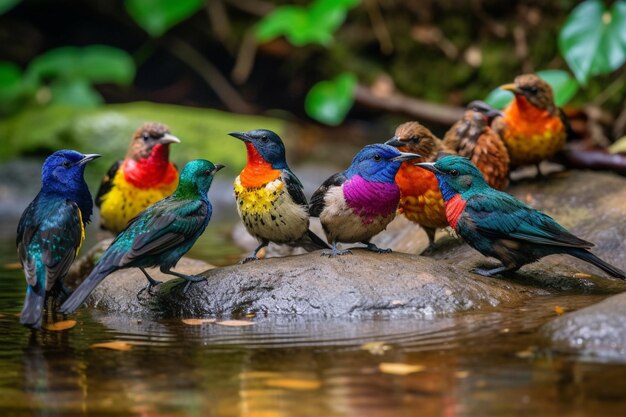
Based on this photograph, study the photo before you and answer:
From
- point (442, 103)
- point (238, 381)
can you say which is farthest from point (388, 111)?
point (238, 381)

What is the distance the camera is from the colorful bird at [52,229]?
5203 mm

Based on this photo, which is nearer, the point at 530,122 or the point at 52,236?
the point at 52,236

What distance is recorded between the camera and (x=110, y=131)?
12078mm

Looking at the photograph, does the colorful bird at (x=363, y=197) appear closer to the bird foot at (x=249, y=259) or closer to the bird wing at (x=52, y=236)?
the bird foot at (x=249, y=259)

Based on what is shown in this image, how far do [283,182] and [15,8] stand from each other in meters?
10.3

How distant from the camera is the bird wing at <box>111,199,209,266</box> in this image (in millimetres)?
5363

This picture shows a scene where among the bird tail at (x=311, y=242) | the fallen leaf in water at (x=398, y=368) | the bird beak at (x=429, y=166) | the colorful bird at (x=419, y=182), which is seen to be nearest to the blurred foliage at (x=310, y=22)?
the colorful bird at (x=419, y=182)

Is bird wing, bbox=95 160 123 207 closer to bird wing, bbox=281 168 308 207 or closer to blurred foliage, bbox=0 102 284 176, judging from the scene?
bird wing, bbox=281 168 308 207

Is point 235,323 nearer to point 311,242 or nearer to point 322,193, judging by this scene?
point 322,193

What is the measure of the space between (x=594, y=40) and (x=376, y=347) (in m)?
6.16

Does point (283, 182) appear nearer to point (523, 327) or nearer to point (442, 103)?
point (523, 327)

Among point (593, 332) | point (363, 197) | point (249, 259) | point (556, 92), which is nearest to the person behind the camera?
point (593, 332)

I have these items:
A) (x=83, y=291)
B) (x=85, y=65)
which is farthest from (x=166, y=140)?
(x=85, y=65)

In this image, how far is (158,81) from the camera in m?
15.2
